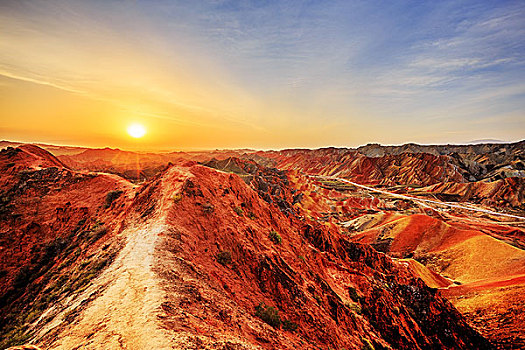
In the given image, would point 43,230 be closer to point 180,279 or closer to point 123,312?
point 180,279

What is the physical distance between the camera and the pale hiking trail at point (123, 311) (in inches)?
198

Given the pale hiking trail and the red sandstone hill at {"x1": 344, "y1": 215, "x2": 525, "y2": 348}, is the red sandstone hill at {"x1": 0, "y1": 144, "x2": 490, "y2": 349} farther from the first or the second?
the red sandstone hill at {"x1": 344, "y1": 215, "x2": 525, "y2": 348}

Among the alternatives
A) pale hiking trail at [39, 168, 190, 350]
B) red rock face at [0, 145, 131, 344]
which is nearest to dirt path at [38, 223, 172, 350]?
pale hiking trail at [39, 168, 190, 350]

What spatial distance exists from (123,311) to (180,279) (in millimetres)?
2044

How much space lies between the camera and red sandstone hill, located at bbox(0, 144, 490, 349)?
6270 mm

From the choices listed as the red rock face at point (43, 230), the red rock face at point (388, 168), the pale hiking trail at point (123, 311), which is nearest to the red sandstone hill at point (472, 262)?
the pale hiking trail at point (123, 311)

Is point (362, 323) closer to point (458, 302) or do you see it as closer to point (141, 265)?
point (141, 265)

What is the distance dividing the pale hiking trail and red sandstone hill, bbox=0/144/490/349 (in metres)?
0.04

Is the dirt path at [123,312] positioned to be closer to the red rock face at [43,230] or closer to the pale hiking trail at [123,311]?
the pale hiking trail at [123,311]

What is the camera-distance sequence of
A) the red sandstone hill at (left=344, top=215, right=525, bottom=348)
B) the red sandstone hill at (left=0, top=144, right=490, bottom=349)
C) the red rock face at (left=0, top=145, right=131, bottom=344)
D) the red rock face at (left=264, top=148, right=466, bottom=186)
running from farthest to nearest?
the red rock face at (left=264, top=148, right=466, bottom=186)
the red sandstone hill at (left=344, top=215, right=525, bottom=348)
the red rock face at (left=0, top=145, right=131, bottom=344)
the red sandstone hill at (left=0, top=144, right=490, bottom=349)

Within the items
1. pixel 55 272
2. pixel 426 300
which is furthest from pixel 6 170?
pixel 426 300

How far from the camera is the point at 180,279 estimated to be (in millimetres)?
7809

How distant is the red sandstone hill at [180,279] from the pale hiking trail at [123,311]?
4cm

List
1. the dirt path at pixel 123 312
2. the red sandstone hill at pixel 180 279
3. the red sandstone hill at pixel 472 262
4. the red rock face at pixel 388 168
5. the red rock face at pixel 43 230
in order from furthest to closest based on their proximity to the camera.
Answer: the red rock face at pixel 388 168
the red sandstone hill at pixel 472 262
the red rock face at pixel 43 230
the red sandstone hill at pixel 180 279
the dirt path at pixel 123 312
